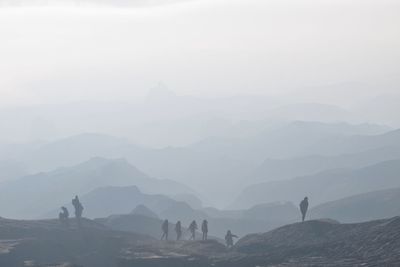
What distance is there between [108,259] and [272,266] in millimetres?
Answer: 38846

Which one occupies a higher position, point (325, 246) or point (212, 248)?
point (212, 248)

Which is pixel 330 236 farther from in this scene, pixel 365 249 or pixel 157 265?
pixel 157 265

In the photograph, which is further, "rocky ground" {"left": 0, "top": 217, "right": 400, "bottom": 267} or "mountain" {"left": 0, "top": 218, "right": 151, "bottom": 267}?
"mountain" {"left": 0, "top": 218, "right": 151, "bottom": 267}

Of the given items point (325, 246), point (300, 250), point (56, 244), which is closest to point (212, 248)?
point (300, 250)

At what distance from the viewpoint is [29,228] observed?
479 feet

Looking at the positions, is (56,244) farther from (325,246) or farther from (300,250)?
(325,246)

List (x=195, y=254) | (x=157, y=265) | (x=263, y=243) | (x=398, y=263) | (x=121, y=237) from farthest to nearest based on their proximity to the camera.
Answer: (x=121, y=237) < (x=263, y=243) < (x=195, y=254) < (x=157, y=265) < (x=398, y=263)

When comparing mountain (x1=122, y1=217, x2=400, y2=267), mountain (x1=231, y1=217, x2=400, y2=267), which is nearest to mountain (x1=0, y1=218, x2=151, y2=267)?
mountain (x1=122, y1=217, x2=400, y2=267)

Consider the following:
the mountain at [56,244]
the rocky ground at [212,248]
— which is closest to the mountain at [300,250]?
the rocky ground at [212,248]

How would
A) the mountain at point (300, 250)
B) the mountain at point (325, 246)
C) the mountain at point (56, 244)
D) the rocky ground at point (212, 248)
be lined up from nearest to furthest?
the mountain at point (325, 246), the mountain at point (300, 250), the rocky ground at point (212, 248), the mountain at point (56, 244)

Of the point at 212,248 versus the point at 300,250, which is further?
the point at 212,248

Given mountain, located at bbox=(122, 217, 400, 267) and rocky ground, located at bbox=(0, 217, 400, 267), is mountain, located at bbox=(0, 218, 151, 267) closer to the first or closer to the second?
rocky ground, located at bbox=(0, 217, 400, 267)

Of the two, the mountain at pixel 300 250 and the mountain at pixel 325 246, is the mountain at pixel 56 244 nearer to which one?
the mountain at pixel 300 250

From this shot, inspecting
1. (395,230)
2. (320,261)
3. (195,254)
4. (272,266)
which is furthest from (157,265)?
(395,230)
